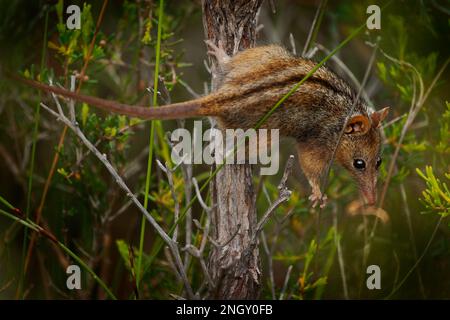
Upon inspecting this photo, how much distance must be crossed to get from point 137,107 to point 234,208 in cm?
72

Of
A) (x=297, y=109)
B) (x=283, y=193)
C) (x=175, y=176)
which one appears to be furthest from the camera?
(x=175, y=176)

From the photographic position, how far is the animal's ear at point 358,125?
309 cm

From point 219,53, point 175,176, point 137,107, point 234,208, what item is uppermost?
→ point 219,53

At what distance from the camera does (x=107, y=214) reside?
3.78 metres

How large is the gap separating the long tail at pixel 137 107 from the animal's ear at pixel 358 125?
0.83 m

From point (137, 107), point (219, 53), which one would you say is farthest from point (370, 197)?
point (137, 107)

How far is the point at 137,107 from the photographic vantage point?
2361 millimetres

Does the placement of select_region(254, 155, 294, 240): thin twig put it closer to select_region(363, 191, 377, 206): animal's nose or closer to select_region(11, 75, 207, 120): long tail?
select_region(11, 75, 207, 120): long tail

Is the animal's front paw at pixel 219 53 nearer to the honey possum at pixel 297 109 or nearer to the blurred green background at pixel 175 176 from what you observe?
the honey possum at pixel 297 109

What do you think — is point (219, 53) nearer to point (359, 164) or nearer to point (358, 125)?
point (358, 125)

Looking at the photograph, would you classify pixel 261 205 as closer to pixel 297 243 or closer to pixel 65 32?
pixel 297 243

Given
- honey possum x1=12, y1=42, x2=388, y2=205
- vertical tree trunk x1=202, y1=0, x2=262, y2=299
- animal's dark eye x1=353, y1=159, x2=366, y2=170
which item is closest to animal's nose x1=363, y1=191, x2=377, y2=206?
honey possum x1=12, y1=42, x2=388, y2=205

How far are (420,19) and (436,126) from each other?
770 millimetres

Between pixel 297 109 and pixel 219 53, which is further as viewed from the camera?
pixel 297 109
